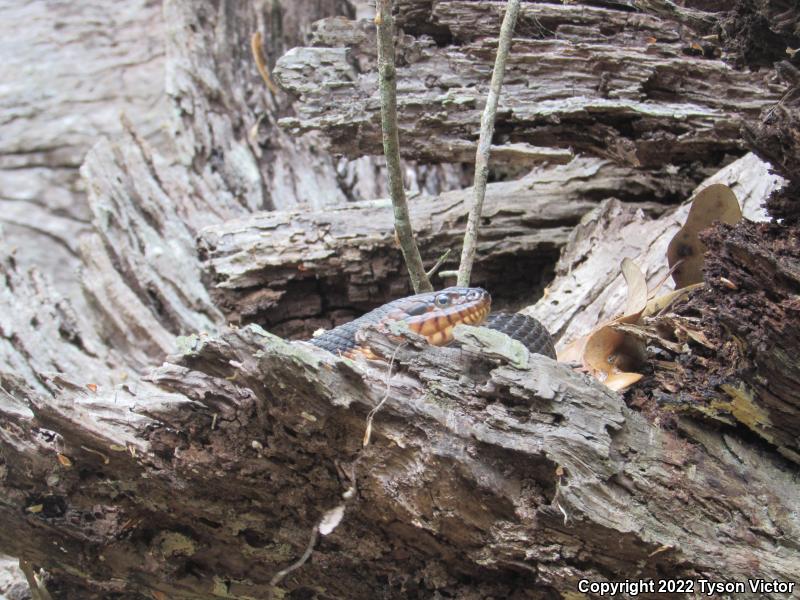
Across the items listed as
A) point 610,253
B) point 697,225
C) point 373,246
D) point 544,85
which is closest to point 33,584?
point 373,246

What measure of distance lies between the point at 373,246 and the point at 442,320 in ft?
4.84

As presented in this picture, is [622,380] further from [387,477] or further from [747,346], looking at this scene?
[387,477]

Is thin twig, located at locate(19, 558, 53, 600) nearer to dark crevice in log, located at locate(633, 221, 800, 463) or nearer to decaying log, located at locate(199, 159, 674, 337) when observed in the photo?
decaying log, located at locate(199, 159, 674, 337)

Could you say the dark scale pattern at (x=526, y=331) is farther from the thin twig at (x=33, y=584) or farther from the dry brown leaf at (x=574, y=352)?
the thin twig at (x=33, y=584)

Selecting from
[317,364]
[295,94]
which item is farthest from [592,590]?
[295,94]

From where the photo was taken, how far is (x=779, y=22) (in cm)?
329

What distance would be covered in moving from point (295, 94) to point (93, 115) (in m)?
8.35

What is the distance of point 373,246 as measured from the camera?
514cm

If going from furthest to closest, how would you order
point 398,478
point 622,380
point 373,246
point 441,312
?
point 373,246 < point 441,312 < point 622,380 < point 398,478

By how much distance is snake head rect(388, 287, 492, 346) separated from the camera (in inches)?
148

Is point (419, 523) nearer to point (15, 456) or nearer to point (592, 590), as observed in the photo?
point (592, 590)

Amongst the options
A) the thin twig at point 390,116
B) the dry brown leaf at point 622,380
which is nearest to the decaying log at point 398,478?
the dry brown leaf at point 622,380

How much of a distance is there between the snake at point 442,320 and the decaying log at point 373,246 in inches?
51.4

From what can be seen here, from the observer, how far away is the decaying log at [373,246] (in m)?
5.16
